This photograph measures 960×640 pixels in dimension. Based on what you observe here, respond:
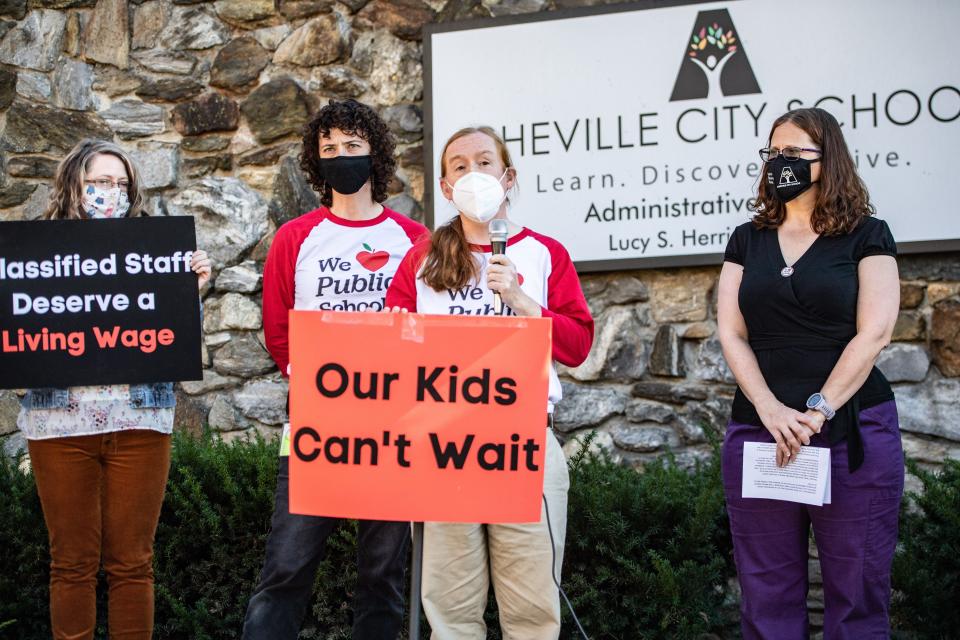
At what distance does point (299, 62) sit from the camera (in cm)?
529

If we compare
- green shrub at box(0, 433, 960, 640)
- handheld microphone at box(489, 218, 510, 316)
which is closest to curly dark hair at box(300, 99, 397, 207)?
handheld microphone at box(489, 218, 510, 316)

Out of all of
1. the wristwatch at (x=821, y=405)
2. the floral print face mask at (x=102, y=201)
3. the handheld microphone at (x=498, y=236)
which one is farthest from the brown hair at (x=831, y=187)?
the floral print face mask at (x=102, y=201)

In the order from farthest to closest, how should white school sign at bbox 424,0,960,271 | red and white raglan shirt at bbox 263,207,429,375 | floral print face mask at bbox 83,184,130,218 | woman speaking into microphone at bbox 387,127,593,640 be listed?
white school sign at bbox 424,0,960,271 < floral print face mask at bbox 83,184,130,218 < red and white raglan shirt at bbox 263,207,429,375 < woman speaking into microphone at bbox 387,127,593,640

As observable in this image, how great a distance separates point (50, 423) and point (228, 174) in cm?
247

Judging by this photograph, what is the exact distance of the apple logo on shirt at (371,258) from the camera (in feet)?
10.5

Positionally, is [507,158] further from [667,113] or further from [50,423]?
[667,113]

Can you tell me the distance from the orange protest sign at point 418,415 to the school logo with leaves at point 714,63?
276cm

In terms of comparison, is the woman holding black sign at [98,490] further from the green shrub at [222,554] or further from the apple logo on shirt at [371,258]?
the green shrub at [222,554]

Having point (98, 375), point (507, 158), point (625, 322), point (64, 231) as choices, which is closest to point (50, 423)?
point (98, 375)

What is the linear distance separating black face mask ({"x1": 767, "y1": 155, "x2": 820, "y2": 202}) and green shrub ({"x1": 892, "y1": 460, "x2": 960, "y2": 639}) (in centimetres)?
143

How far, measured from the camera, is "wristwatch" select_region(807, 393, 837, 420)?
291 centimetres

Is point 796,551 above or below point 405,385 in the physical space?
below

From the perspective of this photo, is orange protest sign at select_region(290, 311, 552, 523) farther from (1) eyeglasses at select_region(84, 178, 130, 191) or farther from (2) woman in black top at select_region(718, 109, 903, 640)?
(1) eyeglasses at select_region(84, 178, 130, 191)

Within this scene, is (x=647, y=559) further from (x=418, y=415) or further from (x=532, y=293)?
(x=418, y=415)
